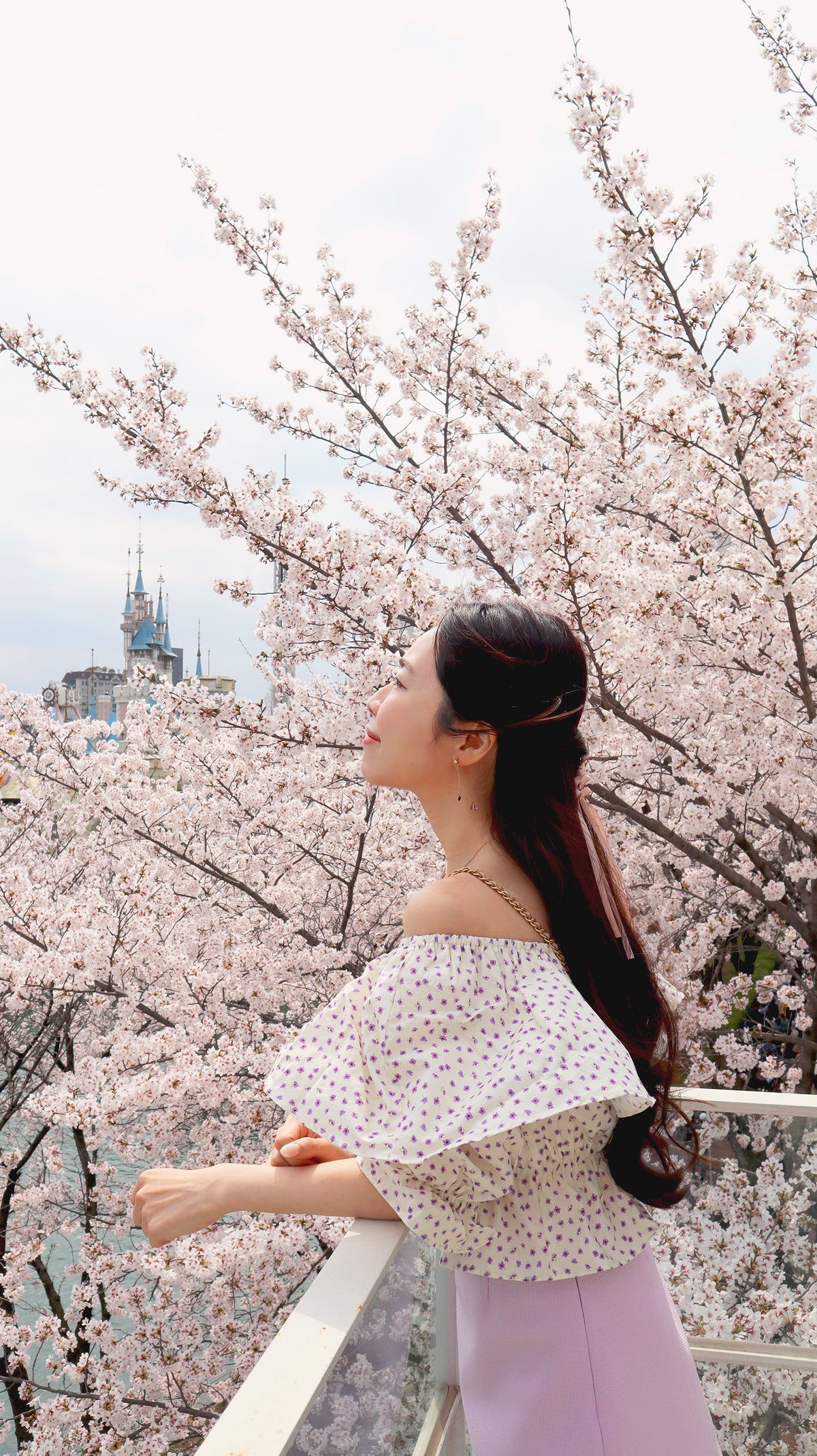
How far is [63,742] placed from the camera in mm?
5594

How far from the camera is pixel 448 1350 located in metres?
1.49

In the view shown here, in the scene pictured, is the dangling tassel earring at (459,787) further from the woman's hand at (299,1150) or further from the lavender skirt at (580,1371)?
the lavender skirt at (580,1371)

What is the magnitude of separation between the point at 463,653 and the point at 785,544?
2711mm

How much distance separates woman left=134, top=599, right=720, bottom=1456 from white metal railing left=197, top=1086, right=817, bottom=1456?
0.06 m

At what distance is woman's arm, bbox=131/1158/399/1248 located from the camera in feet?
3.86

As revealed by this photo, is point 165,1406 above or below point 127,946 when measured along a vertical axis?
below

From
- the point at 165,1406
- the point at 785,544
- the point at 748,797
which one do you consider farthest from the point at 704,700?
the point at 165,1406

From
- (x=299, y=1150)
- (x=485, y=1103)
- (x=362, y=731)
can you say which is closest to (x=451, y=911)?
(x=485, y=1103)

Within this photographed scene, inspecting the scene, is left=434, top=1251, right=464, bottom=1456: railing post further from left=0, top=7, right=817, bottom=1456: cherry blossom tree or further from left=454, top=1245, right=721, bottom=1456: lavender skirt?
left=0, top=7, right=817, bottom=1456: cherry blossom tree

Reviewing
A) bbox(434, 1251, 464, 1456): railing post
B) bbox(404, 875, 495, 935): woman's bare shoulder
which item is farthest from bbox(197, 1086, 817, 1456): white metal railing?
bbox(404, 875, 495, 935): woman's bare shoulder

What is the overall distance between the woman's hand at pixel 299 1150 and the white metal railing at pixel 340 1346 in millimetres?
96

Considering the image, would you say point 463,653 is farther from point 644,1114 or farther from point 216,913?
point 216,913

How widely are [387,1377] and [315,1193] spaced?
221mm

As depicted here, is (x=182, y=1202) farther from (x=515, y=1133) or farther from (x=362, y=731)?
(x=362, y=731)
